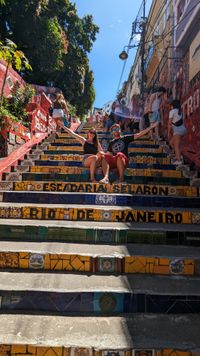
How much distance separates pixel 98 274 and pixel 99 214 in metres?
1.20

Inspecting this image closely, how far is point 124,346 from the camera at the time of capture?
2.29m

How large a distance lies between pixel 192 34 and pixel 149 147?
3613 millimetres

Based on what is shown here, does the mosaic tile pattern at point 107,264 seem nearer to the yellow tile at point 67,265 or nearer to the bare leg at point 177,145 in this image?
the yellow tile at point 67,265

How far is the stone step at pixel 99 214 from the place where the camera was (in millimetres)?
4258

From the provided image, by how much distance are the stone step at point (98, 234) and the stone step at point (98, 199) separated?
0.98 meters

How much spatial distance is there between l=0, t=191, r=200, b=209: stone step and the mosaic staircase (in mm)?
14

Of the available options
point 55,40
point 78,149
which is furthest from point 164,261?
point 55,40

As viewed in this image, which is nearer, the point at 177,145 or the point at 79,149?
the point at 177,145

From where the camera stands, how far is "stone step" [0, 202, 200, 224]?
4258 mm

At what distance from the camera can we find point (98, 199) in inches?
190

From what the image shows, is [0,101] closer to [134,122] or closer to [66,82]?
[134,122]

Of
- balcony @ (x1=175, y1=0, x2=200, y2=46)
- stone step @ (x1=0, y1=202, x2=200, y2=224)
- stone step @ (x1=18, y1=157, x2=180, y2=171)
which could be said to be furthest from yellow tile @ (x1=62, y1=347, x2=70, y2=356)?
balcony @ (x1=175, y1=0, x2=200, y2=46)

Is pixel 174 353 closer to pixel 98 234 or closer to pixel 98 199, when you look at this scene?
pixel 98 234

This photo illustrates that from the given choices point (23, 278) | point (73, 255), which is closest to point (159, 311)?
point (73, 255)
